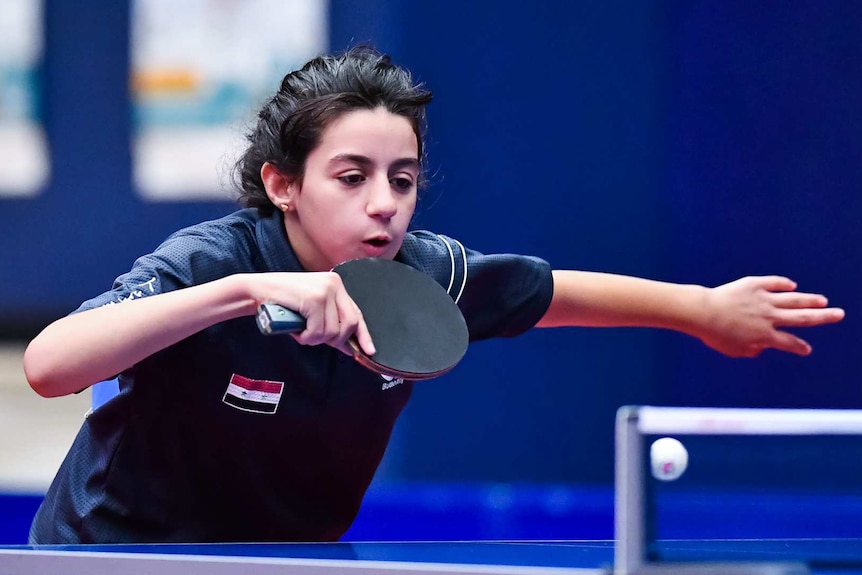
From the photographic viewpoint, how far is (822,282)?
3.36 metres

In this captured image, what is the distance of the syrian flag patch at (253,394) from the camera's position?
5.35ft

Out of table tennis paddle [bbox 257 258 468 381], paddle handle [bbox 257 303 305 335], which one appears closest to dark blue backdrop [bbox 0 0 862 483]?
table tennis paddle [bbox 257 258 468 381]

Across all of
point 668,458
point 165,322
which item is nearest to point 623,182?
point 165,322

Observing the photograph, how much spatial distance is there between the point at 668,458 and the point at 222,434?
0.84 metres

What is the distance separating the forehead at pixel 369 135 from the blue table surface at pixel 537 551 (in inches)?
24.3

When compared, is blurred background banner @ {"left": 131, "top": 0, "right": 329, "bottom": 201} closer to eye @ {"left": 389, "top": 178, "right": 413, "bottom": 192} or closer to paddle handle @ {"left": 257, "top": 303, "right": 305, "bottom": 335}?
eye @ {"left": 389, "top": 178, "right": 413, "bottom": 192}

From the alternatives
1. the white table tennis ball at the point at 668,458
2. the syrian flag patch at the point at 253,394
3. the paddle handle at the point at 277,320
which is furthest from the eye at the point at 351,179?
the white table tennis ball at the point at 668,458

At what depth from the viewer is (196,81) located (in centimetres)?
492

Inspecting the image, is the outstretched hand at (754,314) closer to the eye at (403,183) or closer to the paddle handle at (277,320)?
the eye at (403,183)

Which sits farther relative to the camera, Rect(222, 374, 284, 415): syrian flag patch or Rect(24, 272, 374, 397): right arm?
Rect(222, 374, 284, 415): syrian flag patch

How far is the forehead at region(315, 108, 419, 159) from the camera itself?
5.39ft

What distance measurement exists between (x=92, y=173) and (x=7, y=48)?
0.72 m

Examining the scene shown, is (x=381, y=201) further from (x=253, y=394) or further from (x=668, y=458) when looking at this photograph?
(x=668, y=458)

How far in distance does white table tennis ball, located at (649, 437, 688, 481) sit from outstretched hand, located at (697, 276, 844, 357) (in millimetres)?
904
